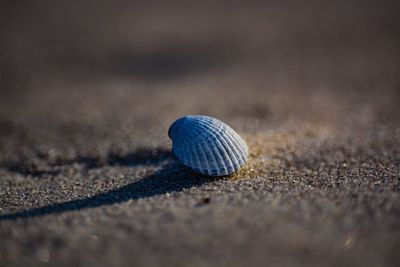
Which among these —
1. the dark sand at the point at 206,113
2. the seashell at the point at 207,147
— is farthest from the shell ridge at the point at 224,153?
the dark sand at the point at 206,113

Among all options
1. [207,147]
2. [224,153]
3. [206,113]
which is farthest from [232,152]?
[206,113]

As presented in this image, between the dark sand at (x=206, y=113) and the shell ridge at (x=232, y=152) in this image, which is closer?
the dark sand at (x=206, y=113)

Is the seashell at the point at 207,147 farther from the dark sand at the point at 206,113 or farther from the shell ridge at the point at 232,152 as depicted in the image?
the dark sand at the point at 206,113

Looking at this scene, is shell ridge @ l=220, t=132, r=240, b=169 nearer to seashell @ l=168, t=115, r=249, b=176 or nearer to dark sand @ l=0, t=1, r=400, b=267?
seashell @ l=168, t=115, r=249, b=176

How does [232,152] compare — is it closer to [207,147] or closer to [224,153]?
[224,153]

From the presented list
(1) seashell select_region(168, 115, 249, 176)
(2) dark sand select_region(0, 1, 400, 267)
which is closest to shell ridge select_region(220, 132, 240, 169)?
(1) seashell select_region(168, 115, 249, 176)

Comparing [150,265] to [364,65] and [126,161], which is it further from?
[364,65]
